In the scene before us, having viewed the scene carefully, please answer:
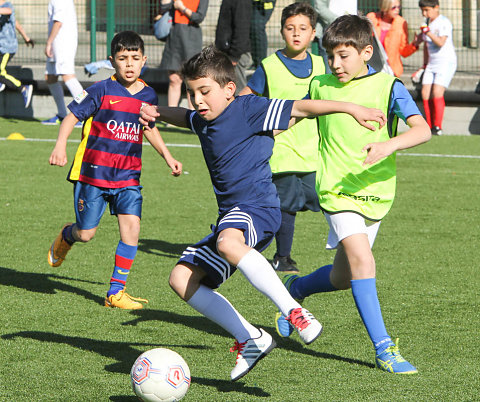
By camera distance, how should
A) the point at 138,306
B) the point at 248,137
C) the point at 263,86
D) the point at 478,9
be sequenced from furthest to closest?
1. the point at 478,9
2. the point at 263,86
3. the point at 138,306
4. the point at 248,137

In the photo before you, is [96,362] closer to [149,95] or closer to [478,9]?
[149,95]

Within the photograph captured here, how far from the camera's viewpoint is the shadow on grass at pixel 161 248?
23.1 ft

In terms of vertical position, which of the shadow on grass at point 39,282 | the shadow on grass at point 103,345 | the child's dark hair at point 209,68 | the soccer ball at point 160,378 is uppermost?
the child's dark hair at point 209,68

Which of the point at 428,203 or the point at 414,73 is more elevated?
the point at 414,73

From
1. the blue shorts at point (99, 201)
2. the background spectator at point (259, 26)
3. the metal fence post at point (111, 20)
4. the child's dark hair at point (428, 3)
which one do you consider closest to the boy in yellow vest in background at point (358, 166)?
the blue shorts at point (99, 201)

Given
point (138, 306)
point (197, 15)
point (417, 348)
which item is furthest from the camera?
point (197, 15)

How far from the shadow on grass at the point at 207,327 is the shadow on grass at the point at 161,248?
4.95 ft

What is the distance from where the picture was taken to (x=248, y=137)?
4344 mm

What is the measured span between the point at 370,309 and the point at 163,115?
→ 1.44 meters

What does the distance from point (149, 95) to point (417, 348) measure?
7.76ft

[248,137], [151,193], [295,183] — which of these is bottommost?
[151,193]

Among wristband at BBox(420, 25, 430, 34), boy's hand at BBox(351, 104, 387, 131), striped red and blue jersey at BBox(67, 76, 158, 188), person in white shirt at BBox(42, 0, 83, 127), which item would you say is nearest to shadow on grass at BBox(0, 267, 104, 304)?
striped red and blue jersey at BBox(67, 76, 158, 188)

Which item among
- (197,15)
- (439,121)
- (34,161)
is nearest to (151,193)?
(34,161)

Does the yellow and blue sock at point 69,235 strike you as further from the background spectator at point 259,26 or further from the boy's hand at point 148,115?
the background spectator at point 259,26
